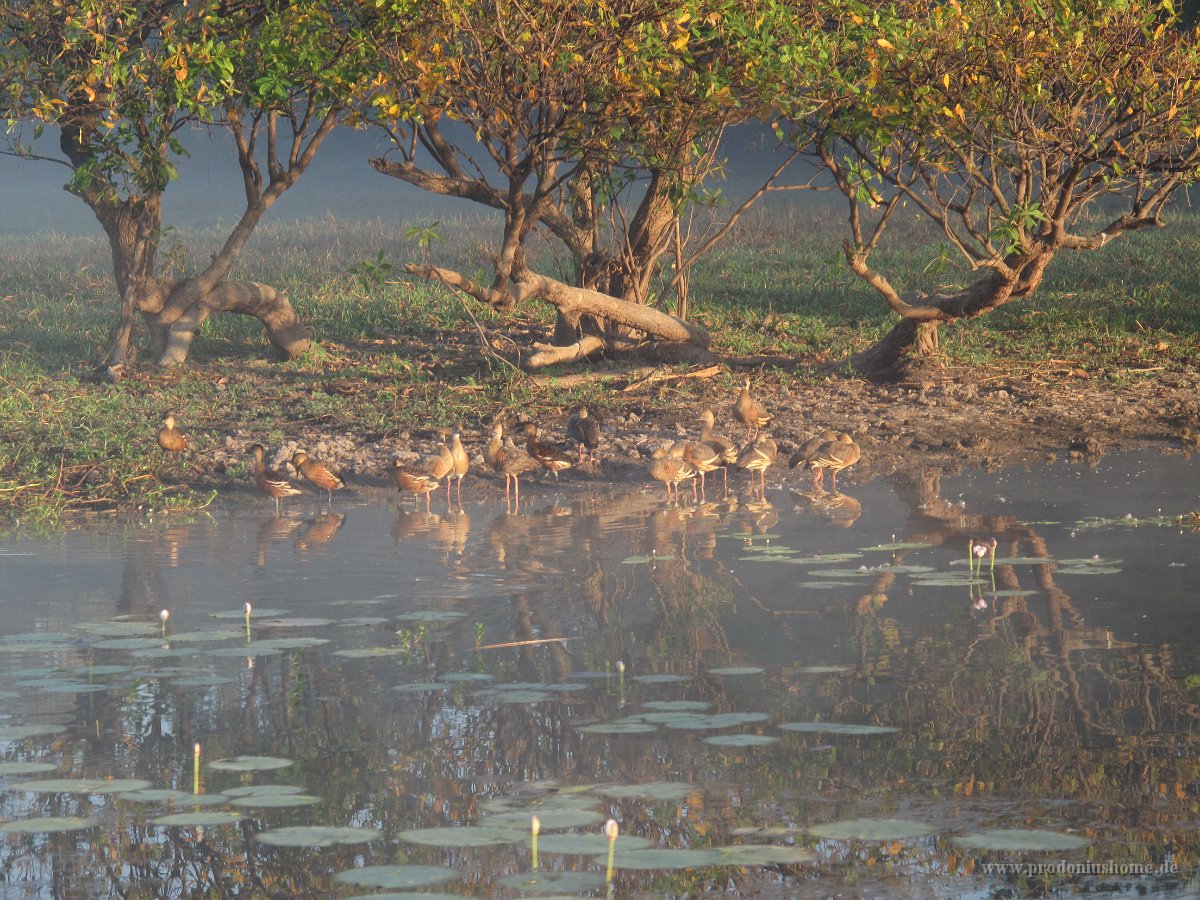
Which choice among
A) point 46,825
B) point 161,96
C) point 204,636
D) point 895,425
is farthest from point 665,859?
point 161,96

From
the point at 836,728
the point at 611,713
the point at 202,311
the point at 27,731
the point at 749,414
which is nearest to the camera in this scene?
the point at 836,728

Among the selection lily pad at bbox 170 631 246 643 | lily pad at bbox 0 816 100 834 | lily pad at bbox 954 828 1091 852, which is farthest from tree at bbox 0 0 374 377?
lily pad at bbox 954 828 1091 852

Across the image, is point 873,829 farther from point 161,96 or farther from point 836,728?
point 161,96

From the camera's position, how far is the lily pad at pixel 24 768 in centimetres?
490

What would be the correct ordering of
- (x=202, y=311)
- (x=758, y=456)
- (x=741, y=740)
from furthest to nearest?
(x=202, y=311) → (x=758, y=456) → (x=741, y=740)

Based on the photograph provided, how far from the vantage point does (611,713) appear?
17.9 feet

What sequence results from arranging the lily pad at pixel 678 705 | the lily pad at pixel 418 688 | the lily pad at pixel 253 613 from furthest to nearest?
1. the lily pad at pixel 253 613
2. the lily pad at pixel 418 688
3. the lily pad at pixel 678 705

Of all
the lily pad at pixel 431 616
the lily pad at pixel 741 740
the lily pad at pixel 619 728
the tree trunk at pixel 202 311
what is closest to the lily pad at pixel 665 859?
the lily pad at pixel 741 740

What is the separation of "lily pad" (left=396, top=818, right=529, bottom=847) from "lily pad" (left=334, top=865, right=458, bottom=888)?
153 mm

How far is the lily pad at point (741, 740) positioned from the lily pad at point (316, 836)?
4.26ft

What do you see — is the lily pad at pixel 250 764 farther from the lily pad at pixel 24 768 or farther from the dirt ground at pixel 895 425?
the dirt ground at pixel 895 425

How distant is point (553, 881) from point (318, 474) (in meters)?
7.34

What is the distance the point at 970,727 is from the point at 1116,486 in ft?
20.3

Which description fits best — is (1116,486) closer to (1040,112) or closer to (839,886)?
(1040,112)
